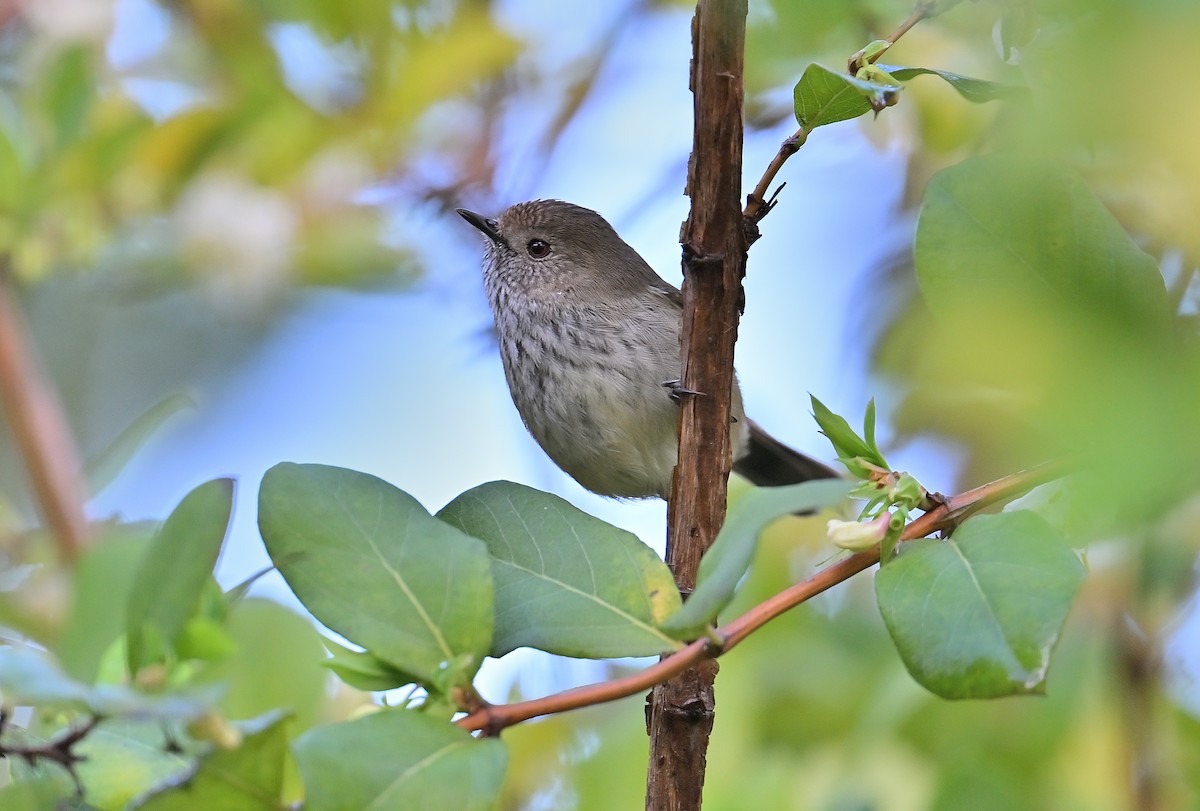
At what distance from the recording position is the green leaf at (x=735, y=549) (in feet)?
3.51

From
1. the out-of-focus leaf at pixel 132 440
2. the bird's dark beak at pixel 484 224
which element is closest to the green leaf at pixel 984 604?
the out-of-focus leaf at pixel 132 440

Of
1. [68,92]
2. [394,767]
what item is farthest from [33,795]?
[68,92]

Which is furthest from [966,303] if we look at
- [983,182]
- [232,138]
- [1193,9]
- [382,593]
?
[232,138]

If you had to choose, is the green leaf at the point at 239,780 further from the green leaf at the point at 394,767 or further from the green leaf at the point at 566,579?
the green leaf at the point at 566,579

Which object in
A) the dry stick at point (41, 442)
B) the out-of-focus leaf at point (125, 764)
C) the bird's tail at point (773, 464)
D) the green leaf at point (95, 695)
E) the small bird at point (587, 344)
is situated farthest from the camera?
the bird's tail at point (773, 464)

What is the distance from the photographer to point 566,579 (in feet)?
4.25

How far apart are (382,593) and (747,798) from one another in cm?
111

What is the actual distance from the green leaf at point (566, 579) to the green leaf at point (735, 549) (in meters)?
0.11

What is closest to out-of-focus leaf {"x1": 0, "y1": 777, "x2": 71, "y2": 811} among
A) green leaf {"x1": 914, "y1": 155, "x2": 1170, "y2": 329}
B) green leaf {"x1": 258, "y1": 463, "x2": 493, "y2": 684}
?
green leaf {"x1": 258, "y1": 463, "x2": 493, "y2": 684}

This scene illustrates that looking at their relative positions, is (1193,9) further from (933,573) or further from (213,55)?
(213,55)

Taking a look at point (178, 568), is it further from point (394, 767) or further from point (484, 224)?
point (484, 224)

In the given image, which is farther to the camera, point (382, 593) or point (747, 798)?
point (747, 798)

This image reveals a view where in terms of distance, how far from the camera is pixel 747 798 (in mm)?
2104

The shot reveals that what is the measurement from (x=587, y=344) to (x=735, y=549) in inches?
89.7
